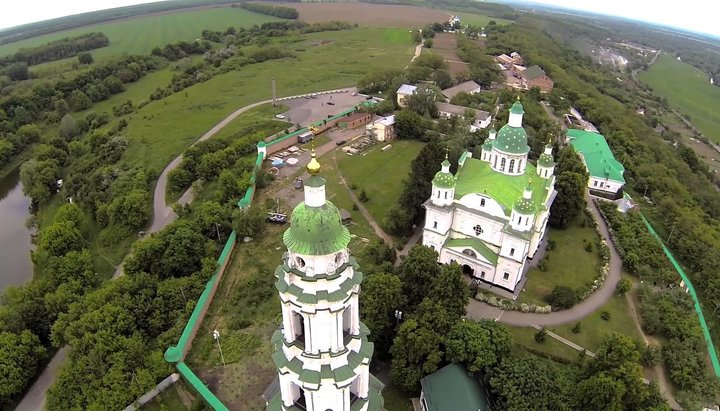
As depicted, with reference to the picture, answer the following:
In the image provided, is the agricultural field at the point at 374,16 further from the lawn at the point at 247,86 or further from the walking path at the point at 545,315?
the walking path at the point at 545,315

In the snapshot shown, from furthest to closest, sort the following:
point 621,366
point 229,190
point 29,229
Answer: point 29,229 → point 229,190 → point 621,366

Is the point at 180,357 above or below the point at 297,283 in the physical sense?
below

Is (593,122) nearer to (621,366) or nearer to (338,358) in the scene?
(621,366)

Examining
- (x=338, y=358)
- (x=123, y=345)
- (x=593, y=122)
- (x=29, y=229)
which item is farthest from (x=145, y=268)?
(x=593, y=122)

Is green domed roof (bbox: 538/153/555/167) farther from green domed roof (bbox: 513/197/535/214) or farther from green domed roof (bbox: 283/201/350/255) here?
green domed roof (bbox: 283/201/350/255)

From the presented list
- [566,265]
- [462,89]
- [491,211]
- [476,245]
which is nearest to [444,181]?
[491,211]

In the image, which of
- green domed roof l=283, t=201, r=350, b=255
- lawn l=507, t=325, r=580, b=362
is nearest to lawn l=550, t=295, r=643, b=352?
lawn l=507, t=325, r=580, b=362
